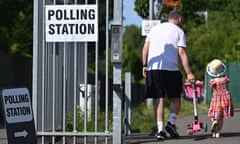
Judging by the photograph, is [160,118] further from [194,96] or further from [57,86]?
[57,86]

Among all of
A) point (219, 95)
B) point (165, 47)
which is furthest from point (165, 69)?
point (219, 95)

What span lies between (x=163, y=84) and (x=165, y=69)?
22 cm

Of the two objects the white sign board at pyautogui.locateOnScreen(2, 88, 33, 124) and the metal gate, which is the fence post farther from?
the white sign board at pyautogui.locateOnScreen(2, 88, 33, 124)

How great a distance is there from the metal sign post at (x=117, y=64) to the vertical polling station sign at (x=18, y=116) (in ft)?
5.18

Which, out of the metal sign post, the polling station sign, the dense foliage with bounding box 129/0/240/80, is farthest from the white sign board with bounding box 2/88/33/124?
the dense foliage with bounding box 129/0/240/80

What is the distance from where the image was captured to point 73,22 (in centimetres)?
1045

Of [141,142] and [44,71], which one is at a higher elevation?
[44,71]

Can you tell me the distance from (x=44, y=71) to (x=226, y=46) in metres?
41.3

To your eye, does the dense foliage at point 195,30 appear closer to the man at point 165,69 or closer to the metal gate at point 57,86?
the man at point 165,69

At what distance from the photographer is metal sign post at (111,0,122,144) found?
32.8 ft

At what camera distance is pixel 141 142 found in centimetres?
1112

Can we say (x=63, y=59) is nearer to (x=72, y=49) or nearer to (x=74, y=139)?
(x=72, y=49)

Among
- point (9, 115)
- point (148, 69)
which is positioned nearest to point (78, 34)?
point (148, 69)

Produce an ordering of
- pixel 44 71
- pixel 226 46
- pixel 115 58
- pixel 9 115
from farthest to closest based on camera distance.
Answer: pixel 226 46 → pixel 44 71 → pixel 115 58 → pixel 9 115
